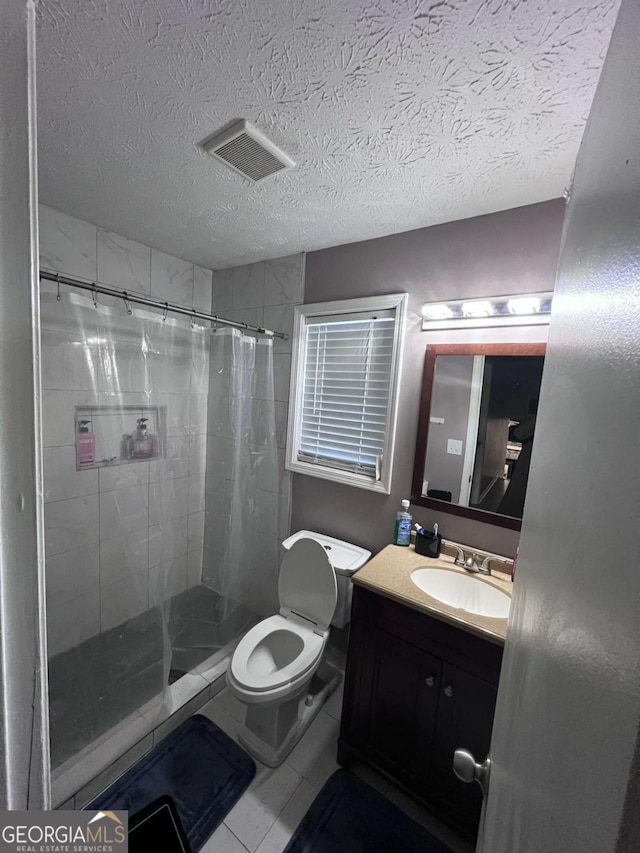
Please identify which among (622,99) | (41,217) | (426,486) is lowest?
(426,486)

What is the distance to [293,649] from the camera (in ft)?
5.25

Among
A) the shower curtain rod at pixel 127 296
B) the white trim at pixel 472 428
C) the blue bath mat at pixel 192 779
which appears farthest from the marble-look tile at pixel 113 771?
the shower curtain rod at pixel 127 296

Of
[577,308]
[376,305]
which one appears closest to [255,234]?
[376,305]

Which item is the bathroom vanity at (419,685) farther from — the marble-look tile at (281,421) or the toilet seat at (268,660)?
the marble-look tile at (281,421)

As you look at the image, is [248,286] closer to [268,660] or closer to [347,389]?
[347,389]

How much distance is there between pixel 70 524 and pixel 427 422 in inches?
68.6

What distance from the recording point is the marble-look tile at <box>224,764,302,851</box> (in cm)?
120

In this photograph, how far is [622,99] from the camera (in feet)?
1.11

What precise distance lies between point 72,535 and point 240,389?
1087 millimetres

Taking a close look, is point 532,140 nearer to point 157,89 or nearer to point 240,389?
point 157,89

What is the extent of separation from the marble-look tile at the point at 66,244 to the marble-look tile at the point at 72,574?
1.32 m

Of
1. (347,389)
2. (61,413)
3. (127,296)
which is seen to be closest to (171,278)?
(127,296)

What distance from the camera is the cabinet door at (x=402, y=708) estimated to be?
3.89ft

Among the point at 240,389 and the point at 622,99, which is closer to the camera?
the point at 622,99
